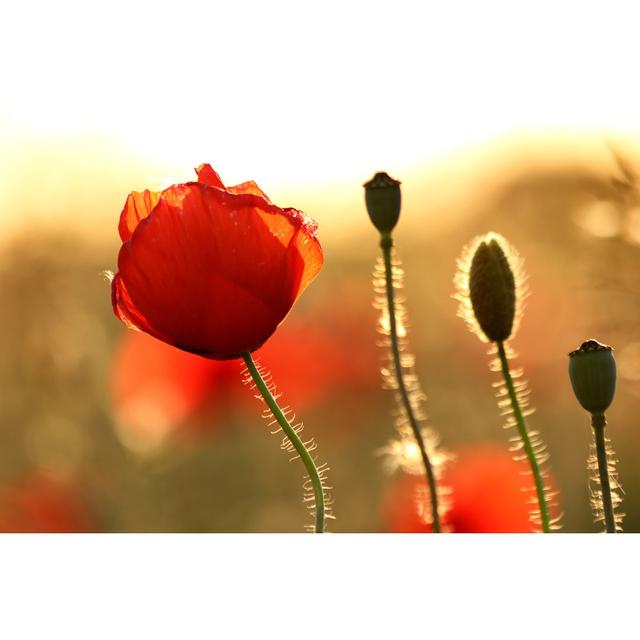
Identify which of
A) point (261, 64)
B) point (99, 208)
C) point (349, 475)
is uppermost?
point (261, 64)

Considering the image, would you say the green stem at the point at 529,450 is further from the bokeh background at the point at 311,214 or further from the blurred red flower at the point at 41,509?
the blurred red flower at the point at 41,509

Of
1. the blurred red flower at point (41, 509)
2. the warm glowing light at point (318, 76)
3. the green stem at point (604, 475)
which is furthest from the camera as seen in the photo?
the blurred red flower at point (41, 509)

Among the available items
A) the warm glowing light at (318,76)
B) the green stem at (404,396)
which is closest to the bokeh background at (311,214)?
the warm glowing light at (318,76)

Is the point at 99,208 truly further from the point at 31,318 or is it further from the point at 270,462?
the point at 270,462

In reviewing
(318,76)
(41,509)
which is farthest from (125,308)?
(41,509)

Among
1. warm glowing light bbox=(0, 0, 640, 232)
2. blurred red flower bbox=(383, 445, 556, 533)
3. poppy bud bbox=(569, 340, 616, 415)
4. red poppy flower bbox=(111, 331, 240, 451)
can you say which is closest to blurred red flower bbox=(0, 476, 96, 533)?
red poppy flower bbox=(111, 331, 240, 451)
